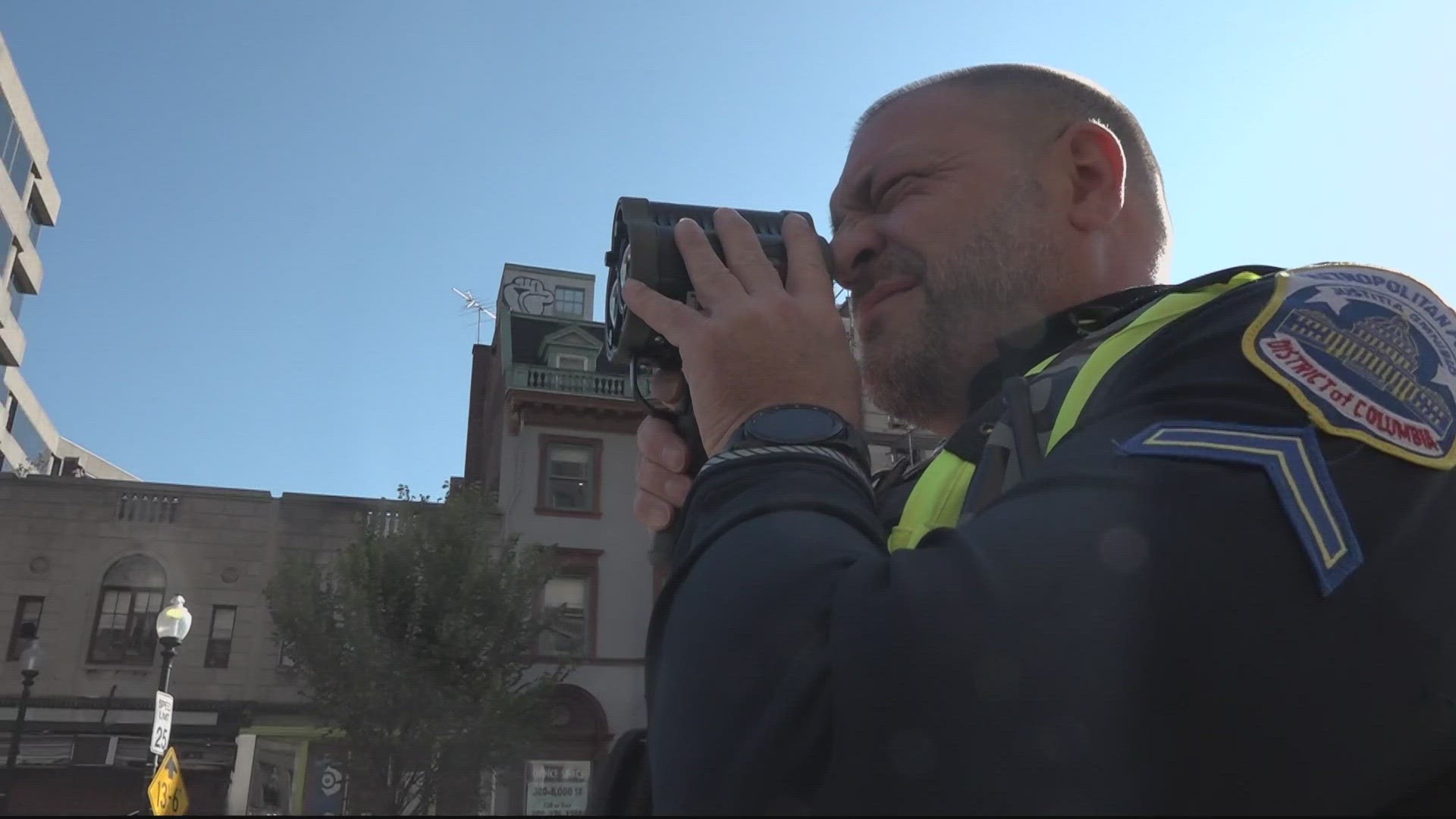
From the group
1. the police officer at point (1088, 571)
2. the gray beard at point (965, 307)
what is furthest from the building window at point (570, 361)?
the police officer at point (1088, 571)

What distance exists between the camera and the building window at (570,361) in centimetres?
2686

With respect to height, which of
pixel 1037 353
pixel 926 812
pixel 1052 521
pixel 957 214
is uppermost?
pixel 957 214

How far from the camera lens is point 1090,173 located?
2088 millimetres

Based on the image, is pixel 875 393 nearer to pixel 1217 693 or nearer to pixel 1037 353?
pixel 1037 353

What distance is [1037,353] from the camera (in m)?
1.84

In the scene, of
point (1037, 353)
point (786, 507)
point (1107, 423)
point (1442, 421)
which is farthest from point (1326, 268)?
point (786, 507)

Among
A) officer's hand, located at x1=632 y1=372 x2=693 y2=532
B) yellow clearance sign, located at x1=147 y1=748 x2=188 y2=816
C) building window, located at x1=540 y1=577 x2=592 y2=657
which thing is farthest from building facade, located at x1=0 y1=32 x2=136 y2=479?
officer's hand, located at x1=632 y1=372 x2=693 y2=532

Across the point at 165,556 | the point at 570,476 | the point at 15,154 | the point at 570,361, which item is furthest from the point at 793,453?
the point at 15,154

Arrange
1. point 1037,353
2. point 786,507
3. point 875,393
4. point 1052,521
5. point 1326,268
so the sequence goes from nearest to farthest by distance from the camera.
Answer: point 1052,521 < point 786,507 < point 1326,268 < point 1037,353 < point 875,393

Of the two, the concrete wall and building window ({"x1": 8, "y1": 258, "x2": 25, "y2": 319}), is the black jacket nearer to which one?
the concrete wall

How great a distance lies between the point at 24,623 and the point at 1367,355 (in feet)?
82.0

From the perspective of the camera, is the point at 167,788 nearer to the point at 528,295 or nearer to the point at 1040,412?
the point at 1040,412

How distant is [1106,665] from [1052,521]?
0.14 metres

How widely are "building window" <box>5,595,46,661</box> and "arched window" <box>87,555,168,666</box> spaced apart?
40.1 inches
